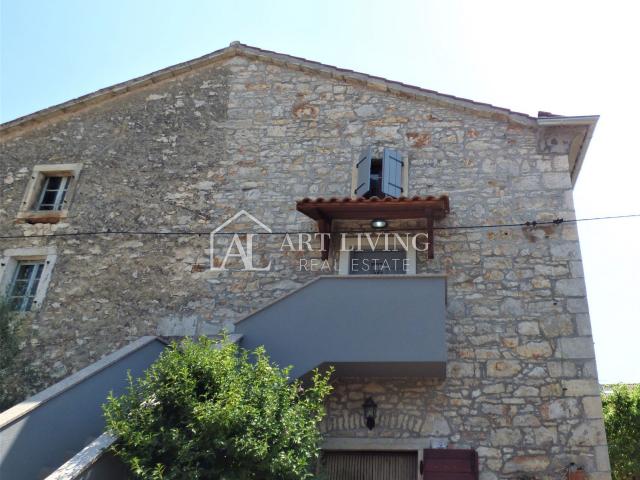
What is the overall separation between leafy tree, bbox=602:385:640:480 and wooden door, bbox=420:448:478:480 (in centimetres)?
591

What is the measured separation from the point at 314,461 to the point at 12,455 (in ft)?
10.9

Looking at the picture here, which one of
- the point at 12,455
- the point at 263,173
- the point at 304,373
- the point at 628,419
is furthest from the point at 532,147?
the point at 12,455

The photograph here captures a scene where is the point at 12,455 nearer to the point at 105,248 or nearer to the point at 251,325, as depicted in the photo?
the point at 251,325

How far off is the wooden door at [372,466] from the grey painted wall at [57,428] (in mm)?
2754

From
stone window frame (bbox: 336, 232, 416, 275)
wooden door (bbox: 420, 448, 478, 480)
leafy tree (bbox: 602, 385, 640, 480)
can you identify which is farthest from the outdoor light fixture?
leafy tree (bbox: 602, 385, 640, 480)

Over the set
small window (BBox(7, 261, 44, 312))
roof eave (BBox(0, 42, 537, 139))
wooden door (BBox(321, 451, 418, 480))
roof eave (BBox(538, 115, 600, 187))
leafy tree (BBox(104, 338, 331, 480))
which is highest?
roof eave (BBox(0, 42, 537, 139))

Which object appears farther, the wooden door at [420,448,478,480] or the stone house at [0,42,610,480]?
the stone house at [0,42,610,480]

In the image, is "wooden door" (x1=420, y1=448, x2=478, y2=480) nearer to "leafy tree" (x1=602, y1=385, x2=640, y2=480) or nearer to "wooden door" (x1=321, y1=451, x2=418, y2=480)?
"wooden door" (x1=321, y1=451, x2=418, y2=480)

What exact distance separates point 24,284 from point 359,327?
5.74 metres

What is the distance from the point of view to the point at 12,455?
5.39m

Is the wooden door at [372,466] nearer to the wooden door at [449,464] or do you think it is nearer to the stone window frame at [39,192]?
the wooden door at [449,464]

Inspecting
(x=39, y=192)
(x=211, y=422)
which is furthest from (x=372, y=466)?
(x=39, y=192)

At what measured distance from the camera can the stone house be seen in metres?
6.93

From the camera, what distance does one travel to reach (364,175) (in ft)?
28.7
